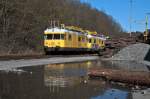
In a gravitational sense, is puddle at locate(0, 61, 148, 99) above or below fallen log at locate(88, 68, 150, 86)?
below

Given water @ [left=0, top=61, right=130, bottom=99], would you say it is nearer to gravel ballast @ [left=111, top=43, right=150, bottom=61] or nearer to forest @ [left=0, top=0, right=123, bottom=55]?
gravel ballast @ [left=111, top=43, right=150, bottom=61]

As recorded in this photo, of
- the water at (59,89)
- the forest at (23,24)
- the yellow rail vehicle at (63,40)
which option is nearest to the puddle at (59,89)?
the water at (59,89)

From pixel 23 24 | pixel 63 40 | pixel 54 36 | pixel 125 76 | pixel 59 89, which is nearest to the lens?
pixel 59 89

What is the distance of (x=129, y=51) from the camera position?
41594 millimetres

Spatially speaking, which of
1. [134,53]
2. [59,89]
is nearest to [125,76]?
[59,89]

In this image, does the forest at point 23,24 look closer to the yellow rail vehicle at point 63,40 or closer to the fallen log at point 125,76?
the yellow rail vehicle at point 63,40

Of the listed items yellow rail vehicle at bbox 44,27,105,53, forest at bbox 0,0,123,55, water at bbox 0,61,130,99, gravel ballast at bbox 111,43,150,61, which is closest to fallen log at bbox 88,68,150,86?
water at bbox 0,61,130,99

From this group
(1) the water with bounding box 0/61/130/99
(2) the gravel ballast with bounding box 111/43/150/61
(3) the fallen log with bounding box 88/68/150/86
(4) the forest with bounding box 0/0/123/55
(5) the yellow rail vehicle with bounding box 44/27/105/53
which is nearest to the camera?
(1) the water with bounding box 0/61/130/99

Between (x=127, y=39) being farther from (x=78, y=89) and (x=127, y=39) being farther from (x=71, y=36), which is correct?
(x=78, y=89)

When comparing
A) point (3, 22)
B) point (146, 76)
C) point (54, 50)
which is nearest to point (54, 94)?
point (146, 76)

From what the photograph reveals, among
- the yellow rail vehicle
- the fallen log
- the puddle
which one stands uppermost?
the yellow rail vehicle

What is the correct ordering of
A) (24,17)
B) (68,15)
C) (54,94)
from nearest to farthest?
(54,94), (24,17), (68,15)

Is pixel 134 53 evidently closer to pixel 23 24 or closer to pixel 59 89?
pixel 23 24

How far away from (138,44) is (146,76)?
27.0 m
